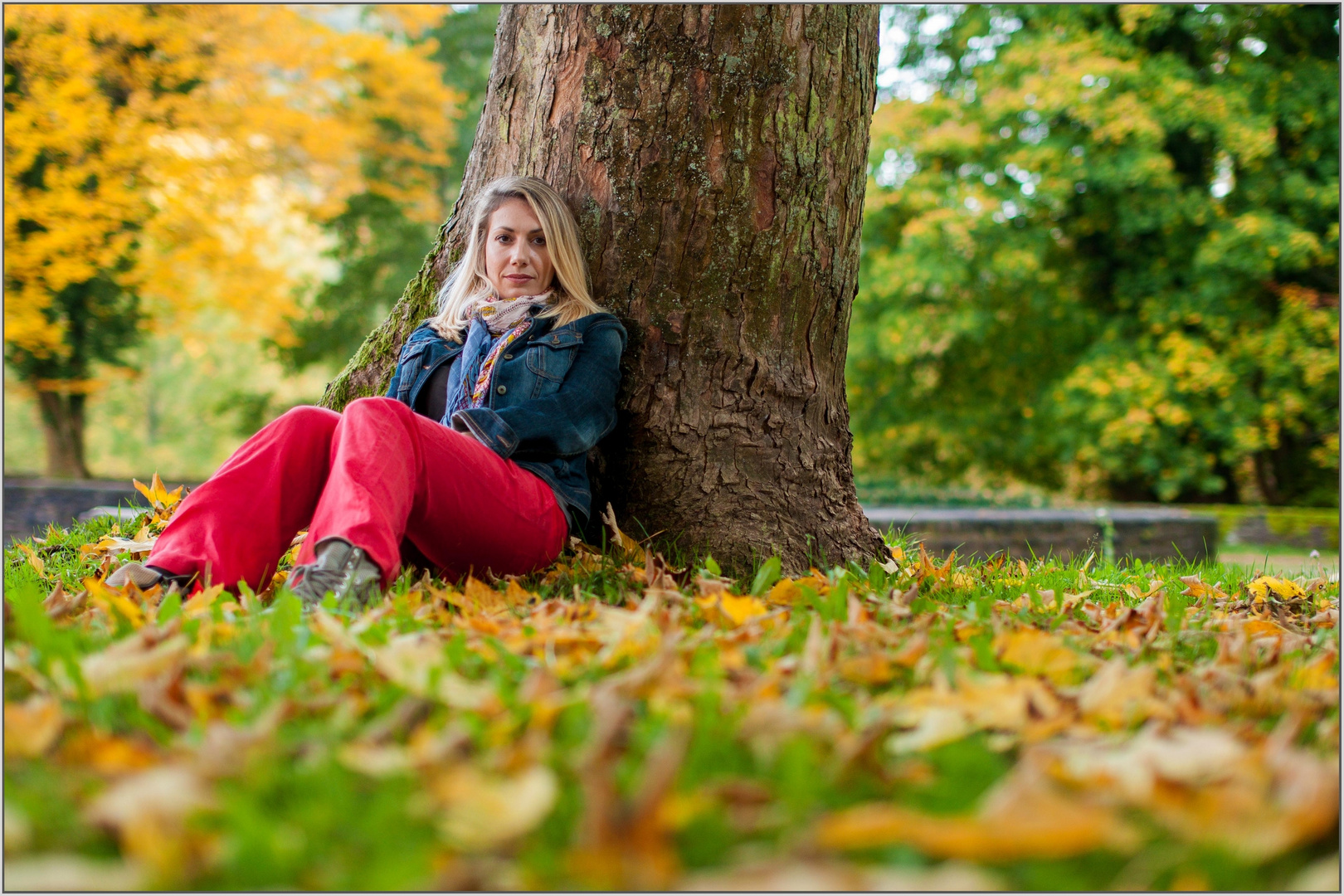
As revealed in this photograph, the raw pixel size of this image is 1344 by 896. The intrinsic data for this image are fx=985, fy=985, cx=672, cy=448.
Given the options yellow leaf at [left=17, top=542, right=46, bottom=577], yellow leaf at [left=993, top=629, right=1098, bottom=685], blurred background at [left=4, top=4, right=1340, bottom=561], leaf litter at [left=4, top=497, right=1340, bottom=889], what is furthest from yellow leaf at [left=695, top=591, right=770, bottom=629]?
blurred background at [left=4, top=4, right=1340, bottom=561]

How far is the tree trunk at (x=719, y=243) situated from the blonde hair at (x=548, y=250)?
0.10m

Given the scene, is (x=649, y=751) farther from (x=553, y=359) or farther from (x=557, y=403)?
(x=553, y=359)

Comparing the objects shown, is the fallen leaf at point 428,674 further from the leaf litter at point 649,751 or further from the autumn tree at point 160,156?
the autumn tree at point 160,156

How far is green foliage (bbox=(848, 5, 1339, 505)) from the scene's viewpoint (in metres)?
11.4

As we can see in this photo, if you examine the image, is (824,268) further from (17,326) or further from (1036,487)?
(1036,487)

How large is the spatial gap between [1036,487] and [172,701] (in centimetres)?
1513

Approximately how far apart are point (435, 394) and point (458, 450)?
29.5 inches

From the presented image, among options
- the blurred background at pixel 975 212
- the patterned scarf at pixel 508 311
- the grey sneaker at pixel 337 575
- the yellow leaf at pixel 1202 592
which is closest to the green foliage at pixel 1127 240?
the blurred background at pixel 975 212

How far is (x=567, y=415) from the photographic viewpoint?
300 cm

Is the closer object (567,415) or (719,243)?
(567,415)

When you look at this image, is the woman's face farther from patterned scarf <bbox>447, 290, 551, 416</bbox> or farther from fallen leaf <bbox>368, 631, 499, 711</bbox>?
fallen leaf <bbox>368, 631, 499, 711</bbox>

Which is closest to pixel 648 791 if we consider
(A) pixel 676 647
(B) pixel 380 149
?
(A) pixel 676 647

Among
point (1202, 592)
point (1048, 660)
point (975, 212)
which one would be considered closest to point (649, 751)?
point (1048, 660)

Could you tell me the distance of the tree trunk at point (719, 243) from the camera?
10.4ft
